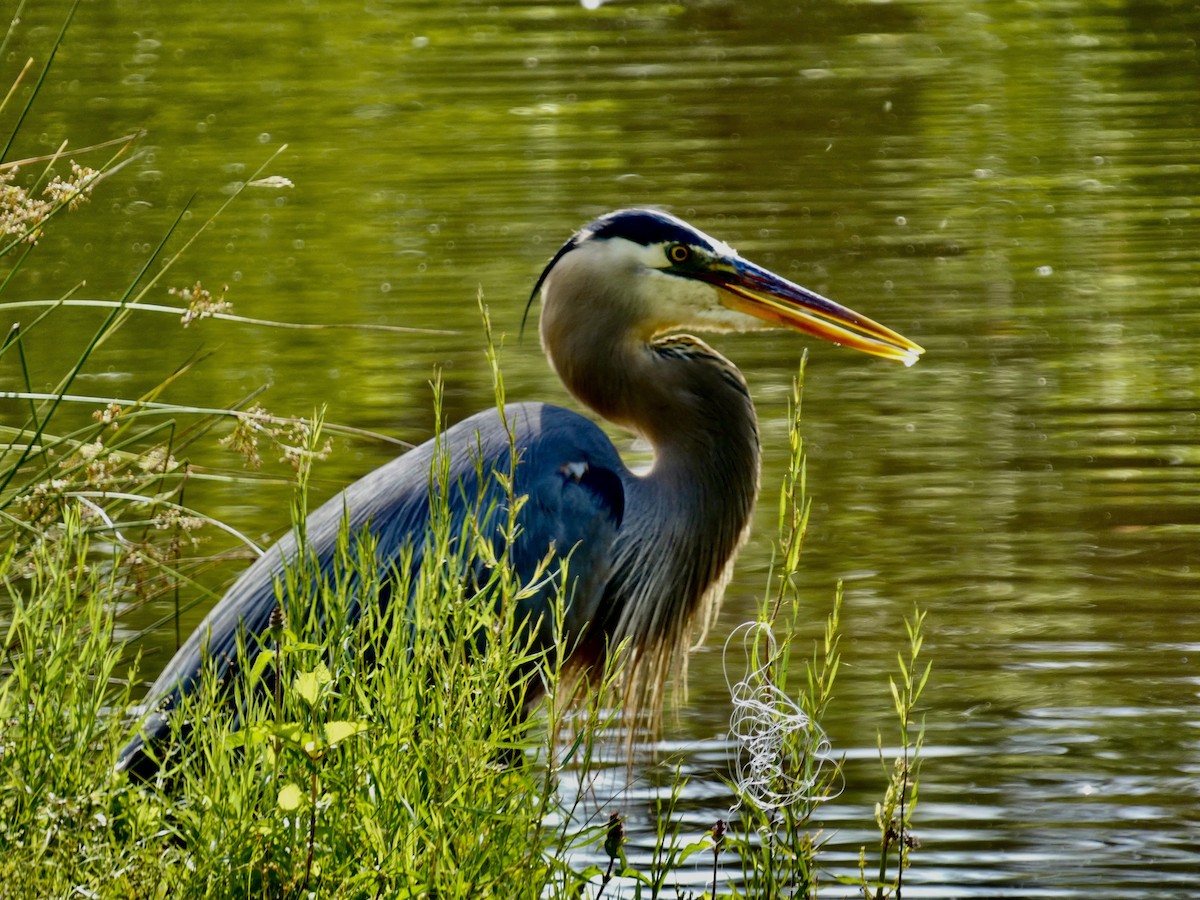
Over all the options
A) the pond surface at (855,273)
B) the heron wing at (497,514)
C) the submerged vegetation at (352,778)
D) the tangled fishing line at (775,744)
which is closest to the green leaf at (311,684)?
the submerged vegetation at (352,778)

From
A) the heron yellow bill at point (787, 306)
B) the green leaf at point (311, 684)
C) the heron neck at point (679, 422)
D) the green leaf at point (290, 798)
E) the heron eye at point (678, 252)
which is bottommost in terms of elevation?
the heron neck at point (679, 422)

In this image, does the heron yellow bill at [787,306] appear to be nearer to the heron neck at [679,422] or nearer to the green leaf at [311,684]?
the heron neck at [679,422]

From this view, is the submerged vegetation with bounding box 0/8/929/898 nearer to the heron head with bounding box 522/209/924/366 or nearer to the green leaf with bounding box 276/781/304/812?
the green leaf with bounding box 276/781/304/812

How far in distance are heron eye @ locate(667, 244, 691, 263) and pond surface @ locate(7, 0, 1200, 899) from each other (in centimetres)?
113

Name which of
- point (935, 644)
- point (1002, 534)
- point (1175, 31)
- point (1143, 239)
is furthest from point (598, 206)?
point (1175, 31)

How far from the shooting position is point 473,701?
328cm

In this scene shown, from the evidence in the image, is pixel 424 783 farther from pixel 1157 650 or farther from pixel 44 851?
pixel 1157 650

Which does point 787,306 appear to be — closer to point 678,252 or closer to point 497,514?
point 678,252

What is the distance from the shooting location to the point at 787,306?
495 centimetres

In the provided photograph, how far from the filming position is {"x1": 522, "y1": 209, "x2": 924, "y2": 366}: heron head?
4922 millimetres

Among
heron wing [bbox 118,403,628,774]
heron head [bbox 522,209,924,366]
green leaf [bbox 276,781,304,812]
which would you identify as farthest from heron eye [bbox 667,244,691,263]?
green leaf [bbox 276,781,304,812]

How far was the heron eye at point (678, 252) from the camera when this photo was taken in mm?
4930

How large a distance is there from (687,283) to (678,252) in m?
0.07

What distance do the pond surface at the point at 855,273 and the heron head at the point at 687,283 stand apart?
0.97 m
